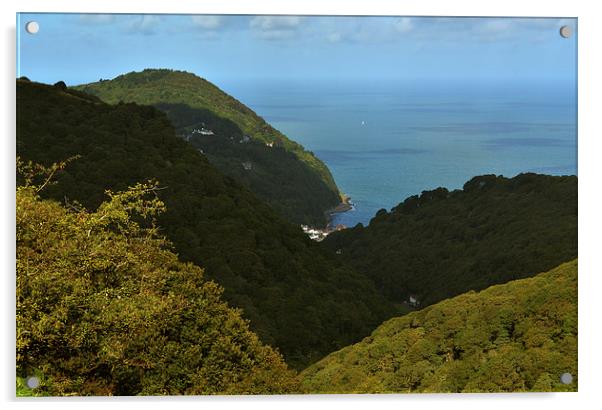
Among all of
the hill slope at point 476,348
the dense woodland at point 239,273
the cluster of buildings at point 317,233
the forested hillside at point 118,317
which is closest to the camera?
the forested hillside at point 118,317

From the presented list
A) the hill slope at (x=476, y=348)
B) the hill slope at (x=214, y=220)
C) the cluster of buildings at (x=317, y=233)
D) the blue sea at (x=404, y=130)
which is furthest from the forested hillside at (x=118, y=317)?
the blue sea at (x=404, y=130)

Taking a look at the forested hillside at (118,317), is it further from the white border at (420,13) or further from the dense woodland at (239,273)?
the white border at (420,13)

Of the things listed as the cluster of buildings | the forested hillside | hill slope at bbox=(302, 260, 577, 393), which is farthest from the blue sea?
the forested hillside

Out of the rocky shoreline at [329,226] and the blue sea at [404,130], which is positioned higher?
the blue sea at [404,130]

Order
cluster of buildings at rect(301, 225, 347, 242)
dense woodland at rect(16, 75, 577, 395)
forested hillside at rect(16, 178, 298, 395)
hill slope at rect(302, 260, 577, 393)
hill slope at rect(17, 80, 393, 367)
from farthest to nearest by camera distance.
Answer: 1. cluster of buildings at rect(301, 225, 347, 242)
2. hill slope at rect(17, 80, 393, 367)
3. hill slope at rect(302, 260, 577, 393)
4. dense woodland at rect(16, 75, 577, 395)
5. forested hillside at rect(16, 178, 298, 395)

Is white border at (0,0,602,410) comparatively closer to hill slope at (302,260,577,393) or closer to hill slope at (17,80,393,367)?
hill slope at (302,260,577,393)

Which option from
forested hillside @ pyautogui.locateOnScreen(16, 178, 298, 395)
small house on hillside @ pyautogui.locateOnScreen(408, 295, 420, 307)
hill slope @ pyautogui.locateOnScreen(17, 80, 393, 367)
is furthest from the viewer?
small house on hillside @ pyautogui.locateOnScreen(408, 295, 420, 307)
